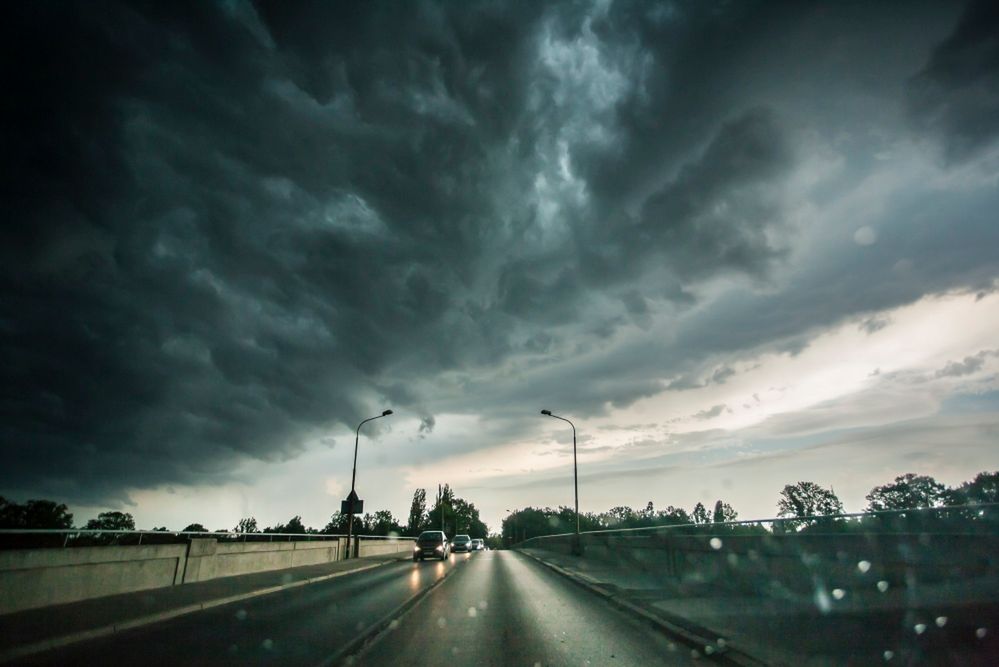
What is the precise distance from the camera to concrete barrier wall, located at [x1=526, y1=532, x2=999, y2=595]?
25.8 feet

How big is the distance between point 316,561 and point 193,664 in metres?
24.2

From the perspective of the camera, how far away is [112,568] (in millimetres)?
12789

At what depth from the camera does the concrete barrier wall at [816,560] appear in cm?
786

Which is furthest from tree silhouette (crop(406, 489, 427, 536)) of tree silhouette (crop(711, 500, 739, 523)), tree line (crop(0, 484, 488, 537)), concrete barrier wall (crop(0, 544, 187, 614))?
concrete barrier wall (crop(0, 544, 187, 614))

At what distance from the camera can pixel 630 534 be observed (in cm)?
2283

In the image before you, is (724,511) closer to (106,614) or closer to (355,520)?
(355,520)

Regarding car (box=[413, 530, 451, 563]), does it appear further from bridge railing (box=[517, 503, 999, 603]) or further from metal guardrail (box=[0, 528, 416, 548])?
bridge railing (box=[517, 503, 999, 603])

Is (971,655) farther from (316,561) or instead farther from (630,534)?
(316,561)

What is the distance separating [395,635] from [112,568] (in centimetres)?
873

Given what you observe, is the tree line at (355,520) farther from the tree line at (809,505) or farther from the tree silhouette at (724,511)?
the tree silhouette at (724,511)

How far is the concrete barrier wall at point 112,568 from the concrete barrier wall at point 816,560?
14016mm

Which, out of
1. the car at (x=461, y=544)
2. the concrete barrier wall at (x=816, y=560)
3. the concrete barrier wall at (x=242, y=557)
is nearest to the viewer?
the concrete barrier wall at (x=816, y=560)

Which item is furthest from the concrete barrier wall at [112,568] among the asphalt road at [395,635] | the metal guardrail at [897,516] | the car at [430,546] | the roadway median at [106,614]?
the metal guardrail at [897,516]

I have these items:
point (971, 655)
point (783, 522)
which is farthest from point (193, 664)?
point (783, 522)
